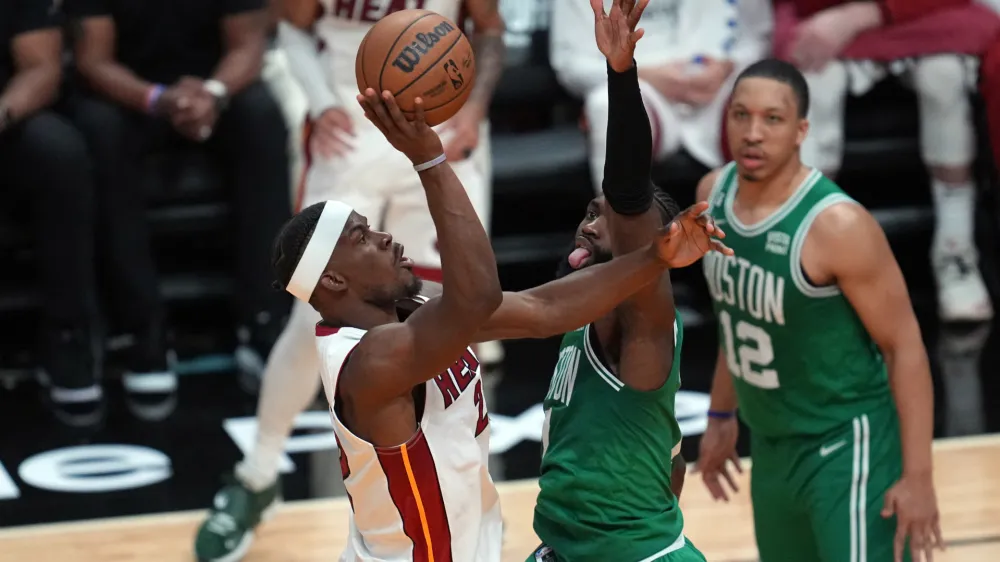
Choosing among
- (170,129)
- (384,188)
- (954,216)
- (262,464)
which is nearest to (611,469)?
(262,464)

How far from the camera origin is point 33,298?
6.72m

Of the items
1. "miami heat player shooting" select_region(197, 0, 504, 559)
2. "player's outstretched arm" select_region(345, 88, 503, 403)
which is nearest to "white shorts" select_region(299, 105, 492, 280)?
"miami heat player shooting" select_region(197, 0, 504, 559)

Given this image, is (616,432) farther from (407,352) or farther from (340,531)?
(340,531)

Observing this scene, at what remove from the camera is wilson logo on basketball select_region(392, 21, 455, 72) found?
279cm

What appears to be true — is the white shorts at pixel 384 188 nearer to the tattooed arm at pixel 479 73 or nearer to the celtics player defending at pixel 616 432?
the tattooed arm at pixel 479 73

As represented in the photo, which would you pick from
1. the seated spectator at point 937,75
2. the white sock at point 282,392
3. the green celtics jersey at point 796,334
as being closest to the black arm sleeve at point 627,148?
the green celtics jersey at point 796,334

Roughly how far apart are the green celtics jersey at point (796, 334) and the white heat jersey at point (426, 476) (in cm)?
92

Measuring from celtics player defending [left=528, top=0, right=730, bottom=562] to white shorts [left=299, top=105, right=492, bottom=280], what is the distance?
1.82 meters

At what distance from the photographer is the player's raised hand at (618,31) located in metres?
2.83

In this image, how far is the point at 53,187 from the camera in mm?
6238

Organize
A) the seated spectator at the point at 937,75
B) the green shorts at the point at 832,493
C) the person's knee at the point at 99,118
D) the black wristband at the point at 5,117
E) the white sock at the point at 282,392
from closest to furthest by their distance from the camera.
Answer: the green shorts at the point at 832,493 → the white sock at the point at 282,392 → the black wristband at the point at 5,117 → the person's knee at the point at 99,118 → the seated spectator at the point at 937,75

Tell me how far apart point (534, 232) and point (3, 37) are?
2.53 m

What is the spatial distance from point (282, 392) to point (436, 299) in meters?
2.00

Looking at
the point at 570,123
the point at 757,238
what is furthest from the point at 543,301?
the point at 570,123
